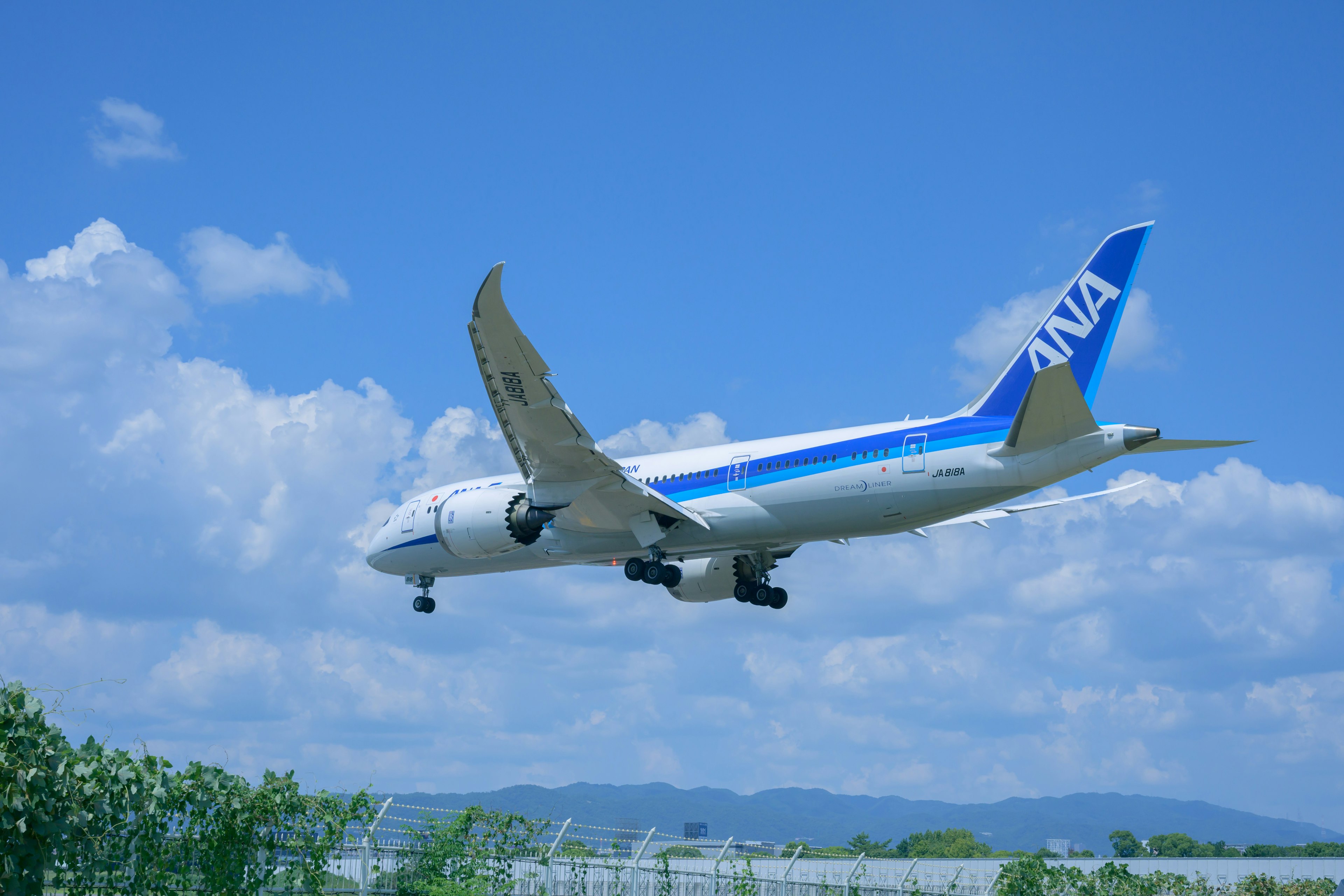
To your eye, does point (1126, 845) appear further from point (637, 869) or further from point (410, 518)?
point (637, 869)

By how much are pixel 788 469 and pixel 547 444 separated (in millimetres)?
4910

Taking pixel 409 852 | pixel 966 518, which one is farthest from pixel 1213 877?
pixel 409 852

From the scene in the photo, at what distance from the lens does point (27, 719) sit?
8461 millimetres

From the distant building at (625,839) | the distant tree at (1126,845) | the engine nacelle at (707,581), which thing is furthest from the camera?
the distant tree at (1126,845)

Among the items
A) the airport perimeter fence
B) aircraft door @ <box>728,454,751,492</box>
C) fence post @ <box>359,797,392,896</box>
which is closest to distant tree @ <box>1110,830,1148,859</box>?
the airport perimeter fence

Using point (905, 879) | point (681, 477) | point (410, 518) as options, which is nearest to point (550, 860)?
point (905, 879)

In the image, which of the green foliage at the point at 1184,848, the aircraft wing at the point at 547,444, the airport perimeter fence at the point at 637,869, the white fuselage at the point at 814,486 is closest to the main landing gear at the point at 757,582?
the white fuselage at the point at 814,486

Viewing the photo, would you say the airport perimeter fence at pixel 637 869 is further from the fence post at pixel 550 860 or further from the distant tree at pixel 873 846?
the distant tree at pixel 873 846

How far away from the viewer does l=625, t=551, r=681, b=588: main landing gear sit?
26.9m

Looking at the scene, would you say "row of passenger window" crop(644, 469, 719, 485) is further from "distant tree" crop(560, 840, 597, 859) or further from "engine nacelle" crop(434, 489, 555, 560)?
"distant tree" crop(560, 840, 597, 859)

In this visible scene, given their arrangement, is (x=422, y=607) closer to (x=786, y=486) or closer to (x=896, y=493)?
(x=786, y=486)

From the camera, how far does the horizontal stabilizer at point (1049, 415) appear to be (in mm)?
20266

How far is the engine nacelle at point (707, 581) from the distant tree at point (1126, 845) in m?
58.7

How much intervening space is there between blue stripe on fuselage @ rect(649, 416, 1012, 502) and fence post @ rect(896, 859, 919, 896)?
24.6 ft
